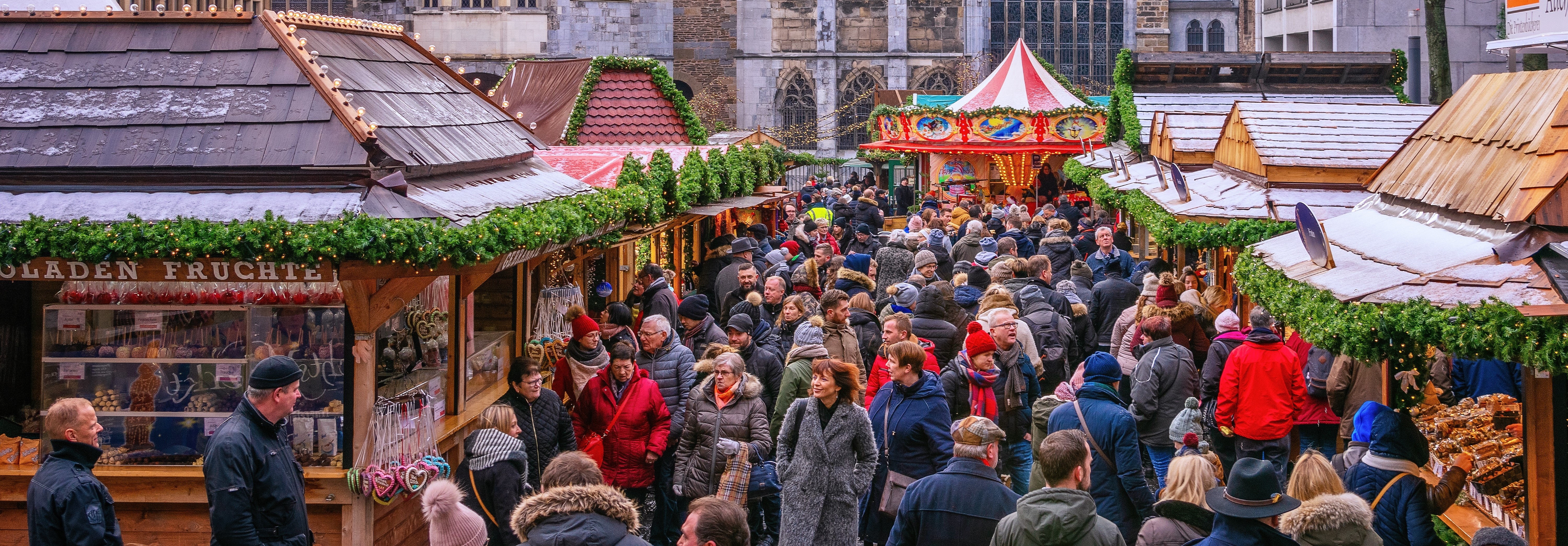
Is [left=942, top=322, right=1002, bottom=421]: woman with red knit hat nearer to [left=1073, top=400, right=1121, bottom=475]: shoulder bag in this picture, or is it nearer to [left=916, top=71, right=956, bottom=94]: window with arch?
[left=1073, top=400, right=1121, bottom=475]: shoulder bag

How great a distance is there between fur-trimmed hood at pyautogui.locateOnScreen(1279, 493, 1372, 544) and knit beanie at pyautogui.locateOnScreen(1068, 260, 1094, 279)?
7.37 meters

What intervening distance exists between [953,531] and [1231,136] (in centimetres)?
824

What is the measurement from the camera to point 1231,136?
12.2 m

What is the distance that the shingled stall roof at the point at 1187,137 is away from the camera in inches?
531

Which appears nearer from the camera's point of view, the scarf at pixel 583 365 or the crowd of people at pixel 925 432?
the crowd of people at pixel 925 432

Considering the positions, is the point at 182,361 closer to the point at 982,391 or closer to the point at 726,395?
the point at 726,395

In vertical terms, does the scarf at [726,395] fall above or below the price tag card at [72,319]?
below

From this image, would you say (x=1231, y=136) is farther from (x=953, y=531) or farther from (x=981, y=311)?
(x=953, y=531)

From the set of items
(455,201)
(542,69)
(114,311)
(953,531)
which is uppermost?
(542,69)

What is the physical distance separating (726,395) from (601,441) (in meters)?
0.83

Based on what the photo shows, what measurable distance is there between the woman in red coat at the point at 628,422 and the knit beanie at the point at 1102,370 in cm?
231

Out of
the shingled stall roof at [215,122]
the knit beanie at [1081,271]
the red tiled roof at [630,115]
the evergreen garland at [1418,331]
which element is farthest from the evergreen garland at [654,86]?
the evergreen garland at [1418,331]

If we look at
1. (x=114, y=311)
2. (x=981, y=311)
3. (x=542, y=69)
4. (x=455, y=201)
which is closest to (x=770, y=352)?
(x=981, y=311)

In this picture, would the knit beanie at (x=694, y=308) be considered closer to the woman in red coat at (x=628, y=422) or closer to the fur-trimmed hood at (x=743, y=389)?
the woman in red coat at (x=628, y=422)
